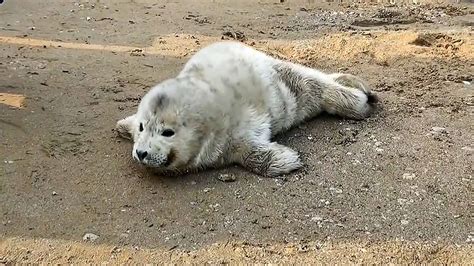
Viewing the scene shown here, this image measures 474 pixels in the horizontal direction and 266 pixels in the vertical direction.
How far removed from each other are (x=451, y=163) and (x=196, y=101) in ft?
5.89

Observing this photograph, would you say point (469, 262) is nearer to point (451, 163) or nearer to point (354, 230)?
point (354, 230)

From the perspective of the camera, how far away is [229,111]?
442 centimetres

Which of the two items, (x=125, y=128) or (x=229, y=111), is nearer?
(x=229, y=111)

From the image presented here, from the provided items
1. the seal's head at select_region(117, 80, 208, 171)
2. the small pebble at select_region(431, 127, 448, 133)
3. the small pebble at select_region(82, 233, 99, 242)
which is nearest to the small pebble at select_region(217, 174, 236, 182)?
the seal's head at select_region(117, 80, 208, 171)

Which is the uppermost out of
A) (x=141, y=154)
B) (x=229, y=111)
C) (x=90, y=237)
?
(x=229, y=111)

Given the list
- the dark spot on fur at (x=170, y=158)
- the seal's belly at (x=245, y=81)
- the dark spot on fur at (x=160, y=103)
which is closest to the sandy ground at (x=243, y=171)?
the dark spot on fur at (x=170, y=158)

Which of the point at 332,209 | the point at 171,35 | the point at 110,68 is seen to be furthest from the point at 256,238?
→ the point at 171,35

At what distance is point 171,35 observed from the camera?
747cm

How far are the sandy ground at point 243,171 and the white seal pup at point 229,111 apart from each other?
123 mm

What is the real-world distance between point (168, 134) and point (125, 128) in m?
0.69

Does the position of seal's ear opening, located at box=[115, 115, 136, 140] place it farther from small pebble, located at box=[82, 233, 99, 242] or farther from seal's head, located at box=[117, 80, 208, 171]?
small pebble, located at box=[82, 233, 99, 242]

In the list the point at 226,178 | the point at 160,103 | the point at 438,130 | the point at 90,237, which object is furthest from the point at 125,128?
the point at 438,130

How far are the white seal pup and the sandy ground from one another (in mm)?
123

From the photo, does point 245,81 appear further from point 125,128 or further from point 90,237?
point 90,237
